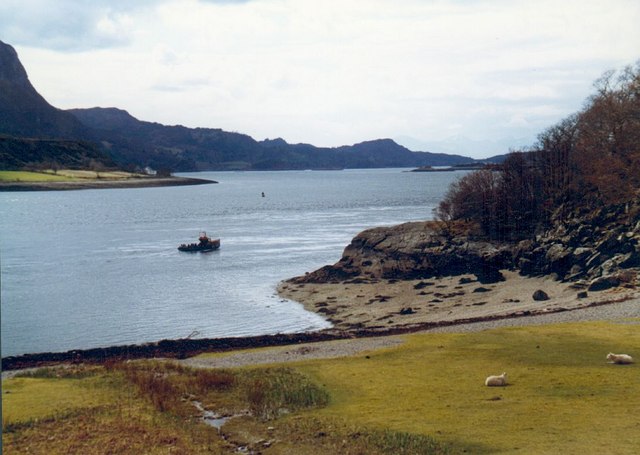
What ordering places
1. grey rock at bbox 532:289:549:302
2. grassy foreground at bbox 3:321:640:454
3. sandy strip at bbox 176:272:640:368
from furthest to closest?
grey rock at bbox 532:289:549:302 → sandy strip at bbox 176:272:640:368 → grassy foreground at bbox 3:321:640:454

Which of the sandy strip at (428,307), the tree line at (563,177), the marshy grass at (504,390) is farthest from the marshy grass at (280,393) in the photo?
the tree line at (563,177)

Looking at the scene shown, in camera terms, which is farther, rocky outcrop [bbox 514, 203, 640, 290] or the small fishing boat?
the small fishing boat

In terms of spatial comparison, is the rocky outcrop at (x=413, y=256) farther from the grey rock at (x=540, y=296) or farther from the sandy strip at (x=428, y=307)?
the grey rock at (x=540, y=296)

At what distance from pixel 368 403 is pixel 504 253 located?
5172 centimetres

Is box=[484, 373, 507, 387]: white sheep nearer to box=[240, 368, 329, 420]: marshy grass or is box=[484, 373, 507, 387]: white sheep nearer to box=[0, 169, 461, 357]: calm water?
box=[240, 368, 329, 420]: marshy grass

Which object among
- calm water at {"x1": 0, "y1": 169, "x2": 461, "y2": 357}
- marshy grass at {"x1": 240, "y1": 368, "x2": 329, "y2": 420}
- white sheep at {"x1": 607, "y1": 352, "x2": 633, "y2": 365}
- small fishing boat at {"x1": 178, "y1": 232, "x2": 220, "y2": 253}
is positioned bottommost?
calm water at {"x1": 0, "y1": 169, "x2": 461, "y2": 357}

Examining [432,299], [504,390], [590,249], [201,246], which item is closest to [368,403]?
[504,390]

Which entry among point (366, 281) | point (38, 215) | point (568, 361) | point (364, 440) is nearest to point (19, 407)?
Result: point (364, 440)

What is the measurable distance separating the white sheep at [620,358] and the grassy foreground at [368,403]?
0.43m

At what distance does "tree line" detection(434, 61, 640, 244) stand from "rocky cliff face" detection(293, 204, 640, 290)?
370 centimetres

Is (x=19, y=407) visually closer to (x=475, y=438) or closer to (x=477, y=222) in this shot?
(x=475, y=438)

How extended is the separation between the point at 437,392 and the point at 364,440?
6460mm

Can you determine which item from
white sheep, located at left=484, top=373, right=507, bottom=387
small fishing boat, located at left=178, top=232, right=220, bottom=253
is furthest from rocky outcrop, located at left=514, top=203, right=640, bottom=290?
small fishing boat, located at left=178, top=232, right=220, bottom=253

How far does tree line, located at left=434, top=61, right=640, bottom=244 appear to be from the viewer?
75812 millimetres
